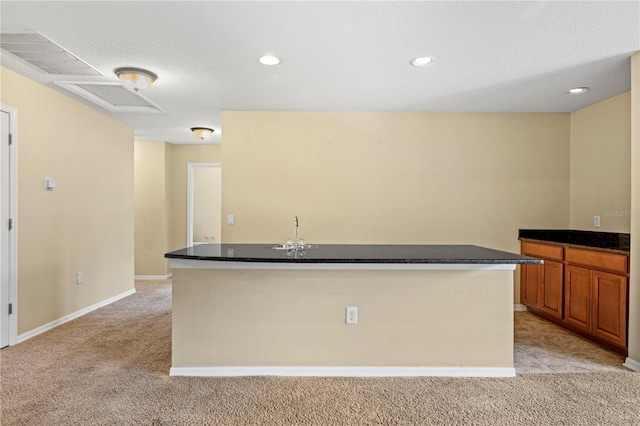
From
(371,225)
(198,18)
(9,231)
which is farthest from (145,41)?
(371,225)

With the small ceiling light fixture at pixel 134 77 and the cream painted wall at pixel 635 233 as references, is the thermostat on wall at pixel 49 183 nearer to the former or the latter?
the small ceiling light fixture at pixel 134 77

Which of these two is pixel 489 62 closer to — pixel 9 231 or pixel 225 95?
pixel 225 95

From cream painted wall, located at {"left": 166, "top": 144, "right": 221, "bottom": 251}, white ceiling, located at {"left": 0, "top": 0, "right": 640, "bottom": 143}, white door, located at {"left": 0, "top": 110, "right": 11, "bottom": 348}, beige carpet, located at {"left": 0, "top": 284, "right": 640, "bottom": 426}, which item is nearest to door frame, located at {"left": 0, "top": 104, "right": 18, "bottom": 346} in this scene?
white door, located at {"left": 0, "top": 110, "right": 11, "bottom": 348}

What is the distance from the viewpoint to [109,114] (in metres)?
4.56


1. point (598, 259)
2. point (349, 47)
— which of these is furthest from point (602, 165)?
point (349, 47)

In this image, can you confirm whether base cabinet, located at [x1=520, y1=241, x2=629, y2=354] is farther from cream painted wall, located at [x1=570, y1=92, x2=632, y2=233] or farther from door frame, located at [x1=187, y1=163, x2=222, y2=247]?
door frame, located at [x1=187, y1=163, x2=222, y2=247]

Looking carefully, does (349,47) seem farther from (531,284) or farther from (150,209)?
(150,209)

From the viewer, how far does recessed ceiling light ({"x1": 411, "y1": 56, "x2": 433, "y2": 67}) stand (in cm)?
280

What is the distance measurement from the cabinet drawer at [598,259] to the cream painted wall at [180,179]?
17.4 ft

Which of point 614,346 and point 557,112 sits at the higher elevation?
point 557,112

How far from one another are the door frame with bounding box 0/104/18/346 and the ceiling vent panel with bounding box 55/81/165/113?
58 centimetres

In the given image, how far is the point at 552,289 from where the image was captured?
12.4ft

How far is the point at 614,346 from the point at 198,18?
3983 millimetres

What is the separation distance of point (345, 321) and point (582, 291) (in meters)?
2.36
